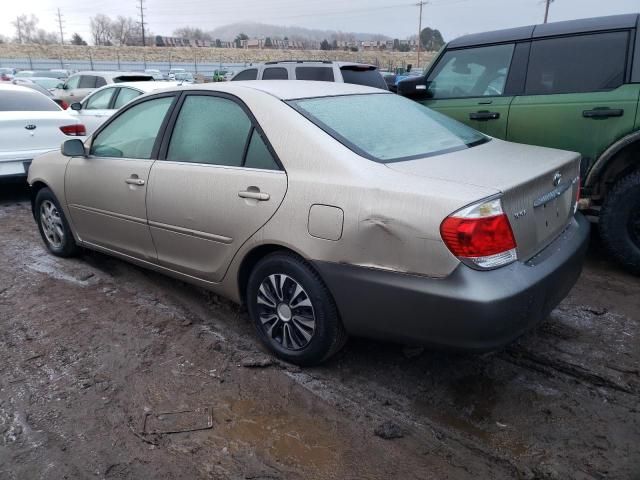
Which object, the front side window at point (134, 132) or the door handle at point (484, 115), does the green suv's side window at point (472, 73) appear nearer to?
the door handle at point (484, 115)

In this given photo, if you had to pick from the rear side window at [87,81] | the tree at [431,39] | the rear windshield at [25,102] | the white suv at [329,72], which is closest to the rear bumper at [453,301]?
the rear windshield at [25,102]

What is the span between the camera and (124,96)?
960 centimetres

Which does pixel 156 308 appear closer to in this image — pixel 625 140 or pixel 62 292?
pixel 62 292

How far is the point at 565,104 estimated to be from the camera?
15.2 ft

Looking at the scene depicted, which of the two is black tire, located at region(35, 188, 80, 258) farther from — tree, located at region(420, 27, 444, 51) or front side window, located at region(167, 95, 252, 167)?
tree, located at region(420, 27, 444, 51)

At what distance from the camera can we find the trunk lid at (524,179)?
2621mm

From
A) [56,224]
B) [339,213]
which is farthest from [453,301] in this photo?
[56,224]

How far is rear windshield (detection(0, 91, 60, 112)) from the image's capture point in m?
7.36

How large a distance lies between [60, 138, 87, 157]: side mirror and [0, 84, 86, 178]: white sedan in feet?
10.3

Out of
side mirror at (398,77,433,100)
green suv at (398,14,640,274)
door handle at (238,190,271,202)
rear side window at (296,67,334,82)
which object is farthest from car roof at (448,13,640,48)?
rear side window at (296,67,334,82)

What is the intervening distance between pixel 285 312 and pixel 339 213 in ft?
2.48

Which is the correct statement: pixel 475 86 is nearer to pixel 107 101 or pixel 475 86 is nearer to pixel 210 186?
pixel 210 186

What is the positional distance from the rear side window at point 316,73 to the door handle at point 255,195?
255 inches

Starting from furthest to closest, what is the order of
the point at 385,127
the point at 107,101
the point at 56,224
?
the point at 107,101, the point at 56,224, the point at 385,127
